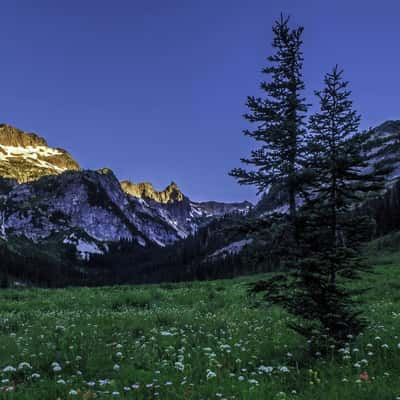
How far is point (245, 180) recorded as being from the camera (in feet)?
38.8

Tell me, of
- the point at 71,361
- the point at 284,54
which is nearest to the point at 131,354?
the point at 71,361

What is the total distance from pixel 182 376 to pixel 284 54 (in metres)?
10.3

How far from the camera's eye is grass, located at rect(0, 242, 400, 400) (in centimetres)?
588

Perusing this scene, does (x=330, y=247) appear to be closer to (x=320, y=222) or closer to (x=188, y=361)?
(x=320, y=222)

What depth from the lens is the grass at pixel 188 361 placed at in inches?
231

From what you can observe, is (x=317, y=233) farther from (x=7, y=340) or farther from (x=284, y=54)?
(x=7, y=340)

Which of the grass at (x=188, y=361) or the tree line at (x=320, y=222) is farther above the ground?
the tree line at (x=320, y=222)

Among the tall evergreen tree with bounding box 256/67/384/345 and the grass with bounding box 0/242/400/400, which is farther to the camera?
the tall evergreen tree with bounding box 256/67/384/345

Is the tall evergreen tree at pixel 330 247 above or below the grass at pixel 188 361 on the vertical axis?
above

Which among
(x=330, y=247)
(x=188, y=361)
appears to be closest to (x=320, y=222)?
(x=330, y=247)

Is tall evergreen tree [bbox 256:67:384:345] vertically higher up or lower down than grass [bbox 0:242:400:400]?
higher up

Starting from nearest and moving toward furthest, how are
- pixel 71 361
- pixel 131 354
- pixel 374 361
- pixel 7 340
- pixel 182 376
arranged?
pixel 182 376
pixel 374 361
pixel 71 361
pixel 131 354
pixel 7 340

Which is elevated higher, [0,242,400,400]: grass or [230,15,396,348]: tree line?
[230,15,396,348]: tree line

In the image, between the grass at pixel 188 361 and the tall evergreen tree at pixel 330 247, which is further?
the tall evergreen tree at pixel 330 247
